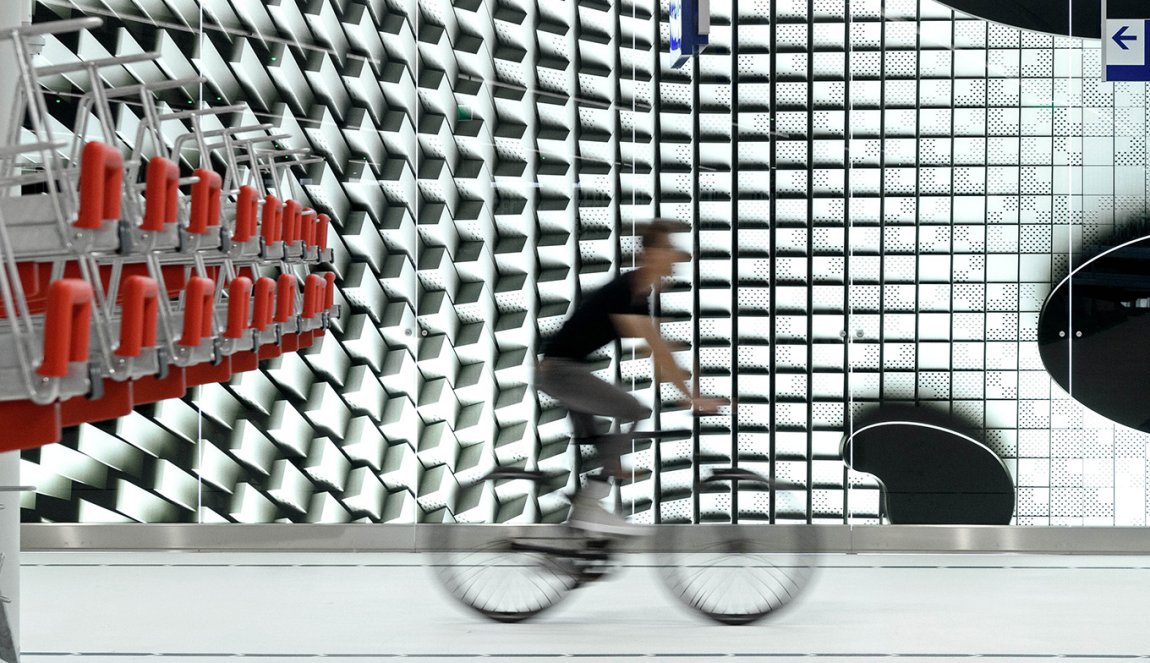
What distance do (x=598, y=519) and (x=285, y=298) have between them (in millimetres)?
1258

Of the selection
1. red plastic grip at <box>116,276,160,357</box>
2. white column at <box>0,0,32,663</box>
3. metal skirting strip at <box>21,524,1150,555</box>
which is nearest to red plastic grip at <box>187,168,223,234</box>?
red plastic grip at <box>116,276,160,357</box>

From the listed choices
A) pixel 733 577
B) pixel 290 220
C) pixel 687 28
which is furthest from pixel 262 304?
pixel 687 28

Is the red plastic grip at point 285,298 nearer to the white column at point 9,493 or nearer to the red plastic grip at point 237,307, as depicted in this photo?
the red plastic grip at point 237,307

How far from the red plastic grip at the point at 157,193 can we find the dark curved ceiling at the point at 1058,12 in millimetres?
4192

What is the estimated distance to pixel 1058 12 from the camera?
6.03 metres

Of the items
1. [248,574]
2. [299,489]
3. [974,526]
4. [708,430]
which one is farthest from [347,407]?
[974,526]

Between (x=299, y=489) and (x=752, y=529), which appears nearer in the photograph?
(x=752, y=529)

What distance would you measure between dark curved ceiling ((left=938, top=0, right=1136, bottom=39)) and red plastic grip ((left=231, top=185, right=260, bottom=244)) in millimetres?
3674

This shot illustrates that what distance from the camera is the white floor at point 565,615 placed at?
401 centimetres

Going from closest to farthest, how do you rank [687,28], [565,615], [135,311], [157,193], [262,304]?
[135,311]
[157,193]
[262,304]
[565,615]
[687,28]

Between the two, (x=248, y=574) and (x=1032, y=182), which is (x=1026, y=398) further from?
(x=248, y=574)

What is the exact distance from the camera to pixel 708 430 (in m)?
6.25

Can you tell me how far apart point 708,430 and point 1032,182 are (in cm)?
187

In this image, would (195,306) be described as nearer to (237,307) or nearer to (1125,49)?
(237,307)
